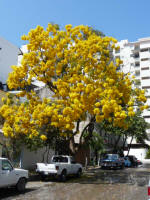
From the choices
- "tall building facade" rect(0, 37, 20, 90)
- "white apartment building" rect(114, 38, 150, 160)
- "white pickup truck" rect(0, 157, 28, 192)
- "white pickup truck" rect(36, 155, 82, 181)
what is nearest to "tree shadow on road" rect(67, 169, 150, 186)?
"white pickup truck" rect(36, 155, 82, 181)

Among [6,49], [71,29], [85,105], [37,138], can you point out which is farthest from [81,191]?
[6,49]

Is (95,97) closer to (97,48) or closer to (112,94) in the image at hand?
(112,94)

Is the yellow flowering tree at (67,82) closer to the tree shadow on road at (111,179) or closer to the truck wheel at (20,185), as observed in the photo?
the tree shadow on road at (111,179)

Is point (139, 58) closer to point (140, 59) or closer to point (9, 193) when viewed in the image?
point (140, 59)

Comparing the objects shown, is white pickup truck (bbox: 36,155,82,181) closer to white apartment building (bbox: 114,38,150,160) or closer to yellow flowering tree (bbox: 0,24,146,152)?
yellow flowering tree (bbox: 0,24,146,152)

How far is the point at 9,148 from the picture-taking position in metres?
17.2

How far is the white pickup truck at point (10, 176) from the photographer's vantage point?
421 inches

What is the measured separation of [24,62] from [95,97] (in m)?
6.21

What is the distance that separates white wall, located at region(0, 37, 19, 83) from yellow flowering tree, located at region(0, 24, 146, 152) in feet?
39.3

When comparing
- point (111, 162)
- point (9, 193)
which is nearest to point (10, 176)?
point (9, 193)

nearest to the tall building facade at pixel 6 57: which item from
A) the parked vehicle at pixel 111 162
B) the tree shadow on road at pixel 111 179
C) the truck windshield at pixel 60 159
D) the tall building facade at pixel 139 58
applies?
the truck windshield at pixel 60 159

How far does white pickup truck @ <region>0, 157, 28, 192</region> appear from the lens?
421 inches

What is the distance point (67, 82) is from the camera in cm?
1781

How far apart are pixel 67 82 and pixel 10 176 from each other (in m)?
8.72
